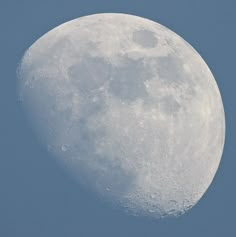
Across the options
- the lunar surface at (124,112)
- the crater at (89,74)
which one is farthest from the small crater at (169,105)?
the crater at (89,74)

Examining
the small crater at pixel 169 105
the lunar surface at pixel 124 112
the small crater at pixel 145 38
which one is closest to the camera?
the lunar surface at pixel 124 112

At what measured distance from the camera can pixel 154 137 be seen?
13.4 metres

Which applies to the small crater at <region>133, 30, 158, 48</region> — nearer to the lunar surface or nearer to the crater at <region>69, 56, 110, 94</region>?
the lunar surface

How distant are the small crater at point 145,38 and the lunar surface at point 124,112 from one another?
0.08 ft

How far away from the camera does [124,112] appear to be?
13320 millimetres

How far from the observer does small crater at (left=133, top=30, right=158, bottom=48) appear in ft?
47.0

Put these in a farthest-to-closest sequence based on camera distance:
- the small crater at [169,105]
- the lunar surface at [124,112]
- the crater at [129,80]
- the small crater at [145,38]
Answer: the small crater at [145,38] → the small crater at [169,105] → the crater at [129,80] → the lunar surface at [124,112]

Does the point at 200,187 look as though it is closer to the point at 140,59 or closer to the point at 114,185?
the point at 114,185

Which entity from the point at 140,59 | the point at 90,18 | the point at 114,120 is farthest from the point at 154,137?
the point at 90,18

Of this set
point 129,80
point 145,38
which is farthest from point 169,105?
point 145,38

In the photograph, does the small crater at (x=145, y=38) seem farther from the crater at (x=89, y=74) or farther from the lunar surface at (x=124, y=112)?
the crater at (x=89, y=74)

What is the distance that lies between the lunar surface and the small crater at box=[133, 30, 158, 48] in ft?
0.08

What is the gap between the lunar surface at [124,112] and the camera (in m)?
13.2

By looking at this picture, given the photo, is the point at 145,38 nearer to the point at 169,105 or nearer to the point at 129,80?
the point at 129,80
